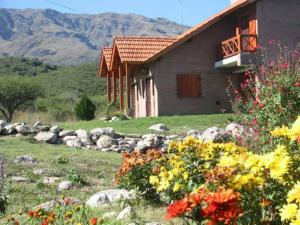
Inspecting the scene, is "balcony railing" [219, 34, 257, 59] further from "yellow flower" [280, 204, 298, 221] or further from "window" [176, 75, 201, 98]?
"yellow flower" [280, 204, 298, 221]

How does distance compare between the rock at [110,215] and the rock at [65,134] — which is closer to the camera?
the rock at [110,215]

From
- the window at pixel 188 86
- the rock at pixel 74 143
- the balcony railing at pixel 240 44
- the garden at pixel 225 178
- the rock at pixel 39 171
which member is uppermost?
the balcony railing at pixel 240 44

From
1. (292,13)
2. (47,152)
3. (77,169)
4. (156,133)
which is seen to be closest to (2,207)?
(77,169)

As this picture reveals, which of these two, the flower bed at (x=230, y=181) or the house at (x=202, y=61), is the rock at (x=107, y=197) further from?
the house at (x=202, y=61)

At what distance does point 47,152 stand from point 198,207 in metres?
10.7

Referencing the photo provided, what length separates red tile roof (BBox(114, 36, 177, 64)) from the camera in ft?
88.1

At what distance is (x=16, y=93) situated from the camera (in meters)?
43.7

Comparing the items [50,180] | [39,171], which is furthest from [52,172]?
[50,180]

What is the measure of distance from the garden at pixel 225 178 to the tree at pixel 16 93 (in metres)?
33.3

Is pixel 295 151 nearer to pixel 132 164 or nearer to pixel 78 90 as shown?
pixel 132 164

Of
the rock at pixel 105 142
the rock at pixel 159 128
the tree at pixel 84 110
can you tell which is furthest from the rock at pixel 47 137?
the tree at pixel 84 110

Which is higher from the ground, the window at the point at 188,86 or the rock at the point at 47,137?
the window at the point at 188,86

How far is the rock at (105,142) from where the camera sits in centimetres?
1616

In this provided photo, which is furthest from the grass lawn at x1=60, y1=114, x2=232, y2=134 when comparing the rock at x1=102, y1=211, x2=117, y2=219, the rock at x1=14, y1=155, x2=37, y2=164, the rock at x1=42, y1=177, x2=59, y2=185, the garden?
the rock at x1=102, y1=211, x2=117, y2=219
